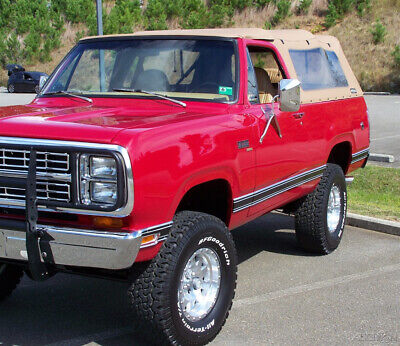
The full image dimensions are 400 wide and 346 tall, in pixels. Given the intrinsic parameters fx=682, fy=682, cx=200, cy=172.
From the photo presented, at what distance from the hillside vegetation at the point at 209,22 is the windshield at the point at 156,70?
27871mm

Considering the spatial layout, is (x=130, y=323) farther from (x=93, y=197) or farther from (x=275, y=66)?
(x=275, y=66)

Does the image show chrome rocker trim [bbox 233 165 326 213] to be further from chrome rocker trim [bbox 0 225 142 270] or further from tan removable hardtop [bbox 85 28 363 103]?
chrome rocker trim [bbox 0 225 142 270]

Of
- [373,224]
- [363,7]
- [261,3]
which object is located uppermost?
[261,3]

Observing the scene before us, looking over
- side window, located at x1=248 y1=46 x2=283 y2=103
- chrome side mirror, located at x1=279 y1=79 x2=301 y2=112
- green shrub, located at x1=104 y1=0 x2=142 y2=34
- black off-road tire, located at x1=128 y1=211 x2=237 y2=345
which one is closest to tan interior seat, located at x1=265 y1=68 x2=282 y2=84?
side window, located at x1=248 y1=46 x2=283 y2=103

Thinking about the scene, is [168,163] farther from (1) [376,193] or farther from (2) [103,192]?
(1) [376,193]

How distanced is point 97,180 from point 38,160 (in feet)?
1.35

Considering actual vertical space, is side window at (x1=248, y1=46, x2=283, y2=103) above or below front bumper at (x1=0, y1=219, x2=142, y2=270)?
above

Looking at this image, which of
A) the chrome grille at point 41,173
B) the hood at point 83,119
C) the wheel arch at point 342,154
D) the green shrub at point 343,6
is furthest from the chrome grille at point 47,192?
the green shrub at point 343,6

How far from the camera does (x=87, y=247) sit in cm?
386

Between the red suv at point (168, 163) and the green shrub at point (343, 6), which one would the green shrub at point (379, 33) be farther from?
the red suv at point (168, 163)

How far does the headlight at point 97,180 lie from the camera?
12.7ft

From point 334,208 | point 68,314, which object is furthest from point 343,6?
point 68,314

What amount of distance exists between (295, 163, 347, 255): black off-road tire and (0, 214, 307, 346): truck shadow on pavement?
2.13 ft

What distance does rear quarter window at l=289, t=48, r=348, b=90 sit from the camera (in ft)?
21.0
